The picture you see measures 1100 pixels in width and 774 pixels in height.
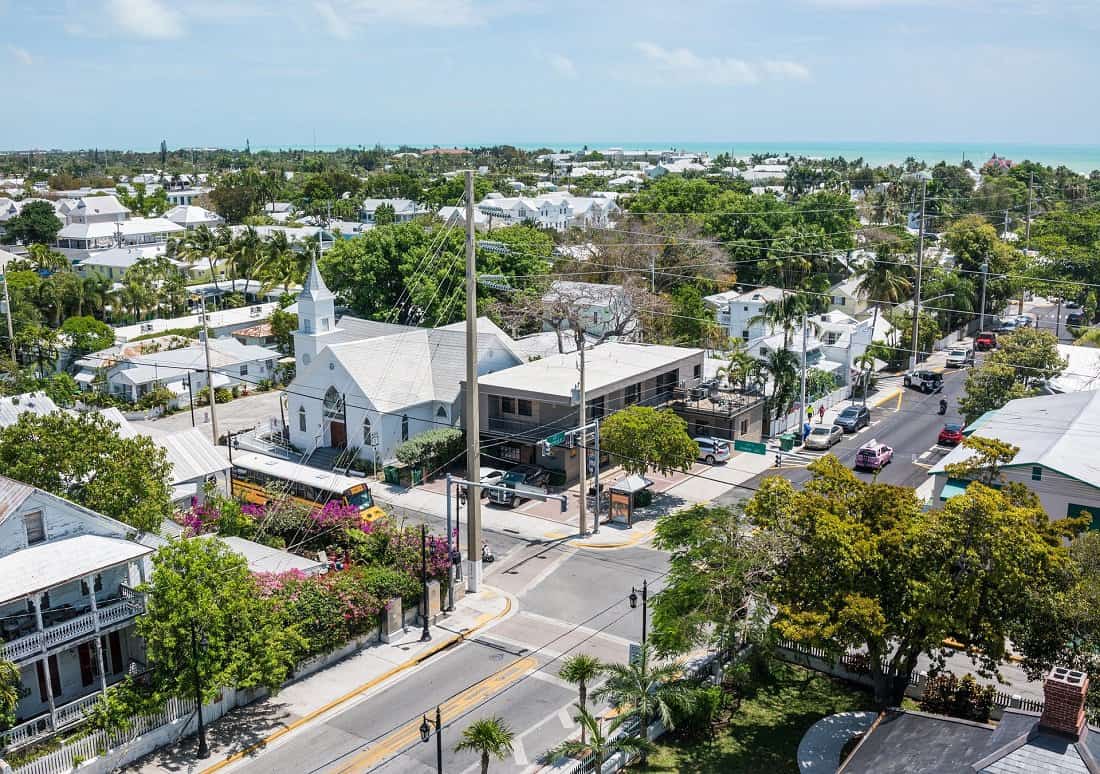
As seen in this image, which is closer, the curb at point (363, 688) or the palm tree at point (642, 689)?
the palm tree at point (642, 689)

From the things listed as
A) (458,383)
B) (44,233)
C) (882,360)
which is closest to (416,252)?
(458,383)

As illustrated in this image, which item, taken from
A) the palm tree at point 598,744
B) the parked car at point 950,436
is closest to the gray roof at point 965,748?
the palm tree at point 598,744

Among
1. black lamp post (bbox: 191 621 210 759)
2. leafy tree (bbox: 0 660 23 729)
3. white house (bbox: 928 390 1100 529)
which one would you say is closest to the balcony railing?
leafy tree (bbox: 0 660 23 729)

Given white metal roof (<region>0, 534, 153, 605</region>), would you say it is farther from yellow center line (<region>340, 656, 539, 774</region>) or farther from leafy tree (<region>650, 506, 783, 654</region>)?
leafy tree (<region>650, 506, 783, 654</region>)

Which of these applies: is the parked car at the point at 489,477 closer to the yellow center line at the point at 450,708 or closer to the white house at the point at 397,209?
the yellow center line at the point at 450,708

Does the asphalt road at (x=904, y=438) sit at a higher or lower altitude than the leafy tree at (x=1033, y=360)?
lower

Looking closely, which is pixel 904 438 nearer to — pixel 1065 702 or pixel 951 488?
pixel 951 488

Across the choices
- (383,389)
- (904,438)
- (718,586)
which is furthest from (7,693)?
(904,438)
